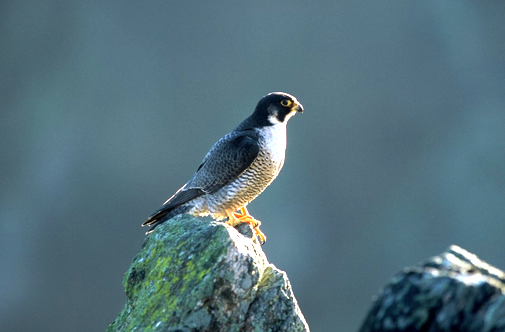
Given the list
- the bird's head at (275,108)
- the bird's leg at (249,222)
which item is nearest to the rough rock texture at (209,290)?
the bird's leg at (249,222)

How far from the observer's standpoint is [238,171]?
7.97 m

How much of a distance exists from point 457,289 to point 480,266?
274 millimetres

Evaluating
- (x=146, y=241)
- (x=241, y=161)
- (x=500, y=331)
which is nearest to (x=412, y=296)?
(x=500, y=331)

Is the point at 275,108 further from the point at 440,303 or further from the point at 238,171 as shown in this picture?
the point at 440,303

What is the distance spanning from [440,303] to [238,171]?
18.1 feet

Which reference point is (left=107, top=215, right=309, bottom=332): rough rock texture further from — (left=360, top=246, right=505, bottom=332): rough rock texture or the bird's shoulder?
the bird's shoulder

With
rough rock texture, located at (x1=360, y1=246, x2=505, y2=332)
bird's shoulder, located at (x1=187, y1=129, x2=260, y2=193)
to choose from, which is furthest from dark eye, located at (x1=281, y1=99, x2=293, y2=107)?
rough rock texture, located at (x1=360, y1=246, x2=505, y2=332)

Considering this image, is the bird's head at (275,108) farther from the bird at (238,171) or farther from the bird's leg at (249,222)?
the bird's leg at (249,222)

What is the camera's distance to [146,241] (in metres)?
5.43

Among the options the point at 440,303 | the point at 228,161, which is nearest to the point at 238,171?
the point at 228,161

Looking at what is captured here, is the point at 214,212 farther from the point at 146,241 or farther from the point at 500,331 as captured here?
the point at 500,331

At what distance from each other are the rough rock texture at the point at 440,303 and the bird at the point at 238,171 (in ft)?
16.9

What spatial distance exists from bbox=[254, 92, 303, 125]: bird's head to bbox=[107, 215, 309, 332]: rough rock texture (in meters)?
3.37

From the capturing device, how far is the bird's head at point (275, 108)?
8.23 m
